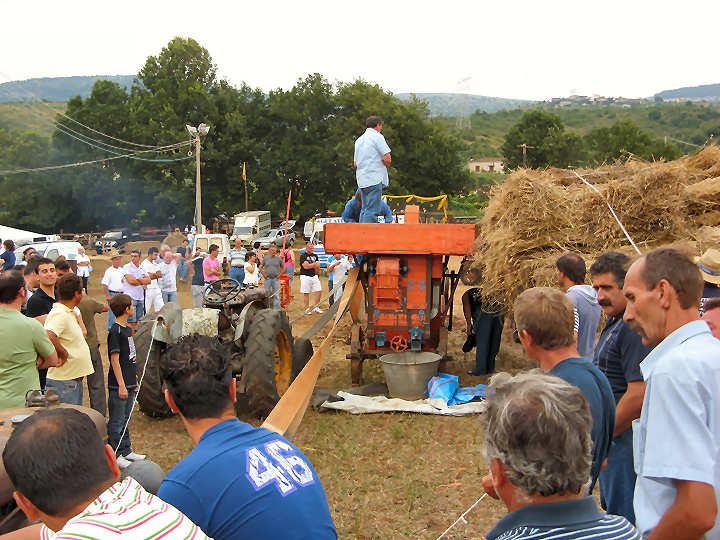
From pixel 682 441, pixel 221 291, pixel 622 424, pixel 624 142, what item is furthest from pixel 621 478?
pixel 624 142

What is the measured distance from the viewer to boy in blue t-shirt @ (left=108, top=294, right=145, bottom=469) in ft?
17.5

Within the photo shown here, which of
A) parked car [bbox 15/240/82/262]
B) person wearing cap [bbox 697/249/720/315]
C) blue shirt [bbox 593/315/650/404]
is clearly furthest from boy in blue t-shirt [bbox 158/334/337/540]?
parked car [bbox 15/240/82/262]

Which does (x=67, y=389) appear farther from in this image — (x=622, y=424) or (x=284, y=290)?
(x=284, y=290)

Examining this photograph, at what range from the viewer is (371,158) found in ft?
25.4

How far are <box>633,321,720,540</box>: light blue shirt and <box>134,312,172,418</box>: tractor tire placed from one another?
540 centimetres

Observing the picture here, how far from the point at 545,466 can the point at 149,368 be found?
18.8ft

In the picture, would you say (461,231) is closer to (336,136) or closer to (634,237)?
(634,237)

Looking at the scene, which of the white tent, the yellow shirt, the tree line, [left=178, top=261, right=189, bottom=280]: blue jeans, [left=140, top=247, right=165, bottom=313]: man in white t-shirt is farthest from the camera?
the tree line

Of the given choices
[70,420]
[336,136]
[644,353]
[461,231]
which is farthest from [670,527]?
[336,136]

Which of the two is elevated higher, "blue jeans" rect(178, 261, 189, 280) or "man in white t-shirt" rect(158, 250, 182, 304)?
"man in white t-shirt" rect(158, 250, 182, 304)

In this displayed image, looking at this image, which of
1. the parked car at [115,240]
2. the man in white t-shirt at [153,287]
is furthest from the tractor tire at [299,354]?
the parked car at [115,240]

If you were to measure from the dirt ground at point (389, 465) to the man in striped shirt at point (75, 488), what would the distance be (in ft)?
9.29

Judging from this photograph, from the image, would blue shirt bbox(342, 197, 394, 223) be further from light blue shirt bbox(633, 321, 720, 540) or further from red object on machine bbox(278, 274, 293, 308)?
light blue shirt bbox(633, 321, 720, 540)

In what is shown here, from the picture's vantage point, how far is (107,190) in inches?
1645
